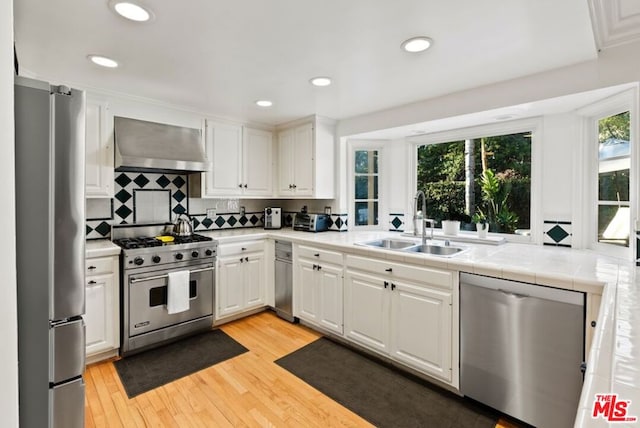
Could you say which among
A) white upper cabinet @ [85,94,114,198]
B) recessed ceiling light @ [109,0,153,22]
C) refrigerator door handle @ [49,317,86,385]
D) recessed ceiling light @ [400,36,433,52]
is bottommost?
refrigerator door handle @ [49,317,86,385]

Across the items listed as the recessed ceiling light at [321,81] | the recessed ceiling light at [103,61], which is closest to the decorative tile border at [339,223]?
the recessed ceiling light at [321,81]

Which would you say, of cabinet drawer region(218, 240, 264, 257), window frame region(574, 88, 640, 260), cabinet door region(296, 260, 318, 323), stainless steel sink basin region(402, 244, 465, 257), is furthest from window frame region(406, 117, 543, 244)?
cabinet drawer region(218, 240, 264, 257)

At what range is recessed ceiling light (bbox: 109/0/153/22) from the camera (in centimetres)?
147

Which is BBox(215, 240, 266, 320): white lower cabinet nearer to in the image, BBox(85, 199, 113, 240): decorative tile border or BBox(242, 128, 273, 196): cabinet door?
BBox(242, 128, 273, 196): cabinet door

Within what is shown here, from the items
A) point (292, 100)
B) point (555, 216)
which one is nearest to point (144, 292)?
point (292, 100)

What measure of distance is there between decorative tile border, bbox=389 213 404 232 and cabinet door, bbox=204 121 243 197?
1.76 m

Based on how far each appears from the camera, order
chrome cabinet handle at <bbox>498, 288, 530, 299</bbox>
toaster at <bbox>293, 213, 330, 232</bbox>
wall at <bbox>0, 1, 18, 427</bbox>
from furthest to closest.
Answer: toaster at <bbox>293, 213, 330, 232</bbox>
chrome cabinet handle at <bbox>498, 288, 530, 299</bbox>
wall at <bbox>0, 1, 18, 427</bbox>

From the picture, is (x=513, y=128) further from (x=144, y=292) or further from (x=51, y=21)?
(x=144, y=292)

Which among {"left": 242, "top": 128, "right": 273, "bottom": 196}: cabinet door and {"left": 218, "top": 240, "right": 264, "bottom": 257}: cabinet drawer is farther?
{"left": 242, "top": 128, "right": 273, "bottom": 196}: cabinet door

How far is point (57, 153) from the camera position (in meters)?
1.15

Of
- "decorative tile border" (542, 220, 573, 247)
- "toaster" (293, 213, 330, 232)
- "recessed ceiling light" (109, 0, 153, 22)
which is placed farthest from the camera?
"toaster" (293, 213, 330, 232)

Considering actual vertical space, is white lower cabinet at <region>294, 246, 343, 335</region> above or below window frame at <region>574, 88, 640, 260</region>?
below

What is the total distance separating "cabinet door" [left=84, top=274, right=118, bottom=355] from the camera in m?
2.38

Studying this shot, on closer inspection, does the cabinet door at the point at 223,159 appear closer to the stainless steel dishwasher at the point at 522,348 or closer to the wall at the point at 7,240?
the stainless steel dishwasher at the point at 522,348
